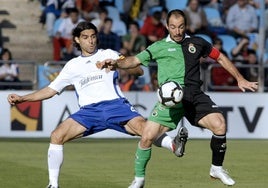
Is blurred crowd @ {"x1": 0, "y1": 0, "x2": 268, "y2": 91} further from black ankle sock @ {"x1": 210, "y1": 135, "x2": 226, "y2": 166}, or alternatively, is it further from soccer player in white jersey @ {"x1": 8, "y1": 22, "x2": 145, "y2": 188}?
black ankle sock @ {"x1": 210, "y1": 135, "x2": 226, "y2": 166}

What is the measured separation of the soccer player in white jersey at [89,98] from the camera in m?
11.7

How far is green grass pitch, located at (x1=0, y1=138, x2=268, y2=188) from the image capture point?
12.9m

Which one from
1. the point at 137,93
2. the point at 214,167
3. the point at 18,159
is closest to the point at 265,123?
the point at 137,93

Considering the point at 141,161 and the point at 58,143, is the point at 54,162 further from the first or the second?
the point at 141,161

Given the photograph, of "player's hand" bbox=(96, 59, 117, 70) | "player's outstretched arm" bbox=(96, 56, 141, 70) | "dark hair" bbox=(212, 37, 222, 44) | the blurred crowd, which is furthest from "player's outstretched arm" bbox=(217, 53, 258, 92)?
"dark hair" bbox=(212, 37, 222, 44)

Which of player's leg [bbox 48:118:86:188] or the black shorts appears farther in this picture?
the black shorts

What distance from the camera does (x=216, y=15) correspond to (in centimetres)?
2755

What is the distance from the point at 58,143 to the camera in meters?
11.6

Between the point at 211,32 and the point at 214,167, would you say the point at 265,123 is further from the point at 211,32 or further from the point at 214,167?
the point at 214,167

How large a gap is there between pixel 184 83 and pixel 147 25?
45.5 ft

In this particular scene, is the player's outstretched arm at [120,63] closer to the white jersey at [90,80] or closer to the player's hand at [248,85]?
the white jersey at [90,80]

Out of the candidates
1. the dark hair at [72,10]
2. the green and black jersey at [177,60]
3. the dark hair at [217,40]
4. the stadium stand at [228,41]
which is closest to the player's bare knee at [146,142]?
the green and black jersey at [177,60]

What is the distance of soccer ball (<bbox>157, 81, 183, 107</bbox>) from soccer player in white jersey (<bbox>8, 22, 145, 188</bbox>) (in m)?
0.39

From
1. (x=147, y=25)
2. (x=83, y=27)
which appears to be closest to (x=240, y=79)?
(x=83, y=27)
